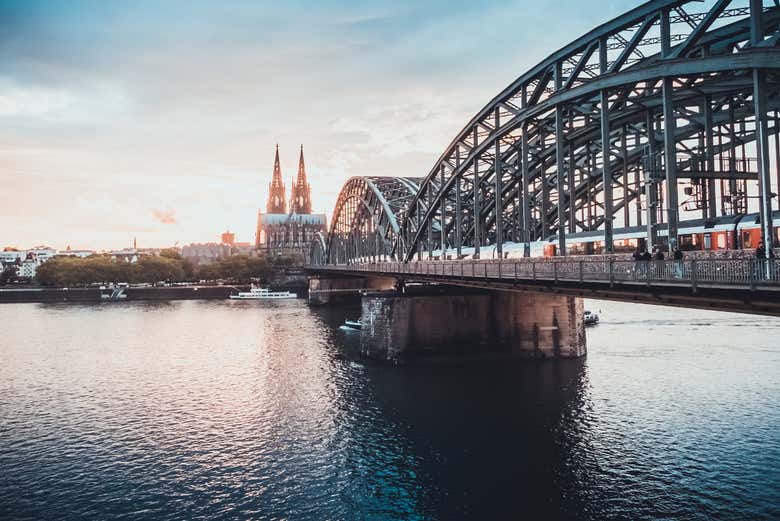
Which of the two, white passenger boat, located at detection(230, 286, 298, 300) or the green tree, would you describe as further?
the green tree

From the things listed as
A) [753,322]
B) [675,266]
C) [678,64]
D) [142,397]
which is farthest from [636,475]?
[753,322]

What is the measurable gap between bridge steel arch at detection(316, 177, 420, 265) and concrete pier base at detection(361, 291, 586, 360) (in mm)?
25853

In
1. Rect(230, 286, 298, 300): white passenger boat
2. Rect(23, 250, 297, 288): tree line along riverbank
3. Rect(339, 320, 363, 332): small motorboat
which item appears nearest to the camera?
Rect(339, 320, 363, 332): small motorboat

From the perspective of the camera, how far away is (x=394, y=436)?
29.1 m

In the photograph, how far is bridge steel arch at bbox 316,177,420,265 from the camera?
8025 centimetres

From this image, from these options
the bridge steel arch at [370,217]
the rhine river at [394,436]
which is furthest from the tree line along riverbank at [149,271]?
the rhine river at [394,436]

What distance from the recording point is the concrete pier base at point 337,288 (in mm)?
116438

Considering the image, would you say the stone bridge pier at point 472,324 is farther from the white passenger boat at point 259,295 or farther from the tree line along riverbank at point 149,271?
the tree line along riverbank at point 149,271

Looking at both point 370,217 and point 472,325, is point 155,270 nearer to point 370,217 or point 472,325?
point 370,217

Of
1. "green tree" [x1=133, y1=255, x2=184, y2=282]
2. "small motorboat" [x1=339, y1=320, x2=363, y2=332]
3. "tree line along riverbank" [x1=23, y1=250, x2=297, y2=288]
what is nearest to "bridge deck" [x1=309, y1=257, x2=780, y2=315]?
"small motorboat" [x1=339, y1=320, x2=363, y2=332]

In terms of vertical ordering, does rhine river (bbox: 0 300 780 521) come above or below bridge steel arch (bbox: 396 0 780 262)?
below

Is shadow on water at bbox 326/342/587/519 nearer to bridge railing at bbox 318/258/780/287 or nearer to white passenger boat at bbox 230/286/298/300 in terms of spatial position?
bridge railing at bbox 318/258/780/287

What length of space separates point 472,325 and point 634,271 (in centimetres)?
2619

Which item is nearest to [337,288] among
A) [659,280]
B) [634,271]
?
[634,271]
